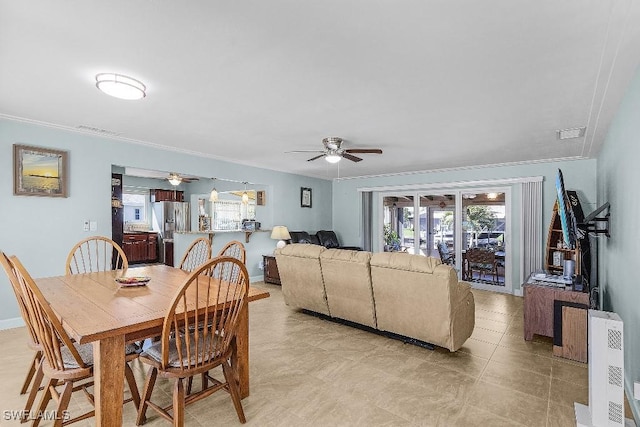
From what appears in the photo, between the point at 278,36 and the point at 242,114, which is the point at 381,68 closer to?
the point at 278,36

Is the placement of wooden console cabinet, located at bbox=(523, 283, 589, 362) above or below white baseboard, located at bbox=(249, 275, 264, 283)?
above

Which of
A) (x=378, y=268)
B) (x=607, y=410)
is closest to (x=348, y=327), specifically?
(x=378, y=268)

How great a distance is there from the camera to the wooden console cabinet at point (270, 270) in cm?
630

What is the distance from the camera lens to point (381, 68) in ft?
7.44

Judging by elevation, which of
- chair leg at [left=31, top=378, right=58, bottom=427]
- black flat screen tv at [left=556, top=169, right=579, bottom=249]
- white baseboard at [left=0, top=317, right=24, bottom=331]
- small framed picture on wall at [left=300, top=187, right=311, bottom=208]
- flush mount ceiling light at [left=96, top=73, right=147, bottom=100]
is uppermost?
flush mount ceiling light at [left=96, top=73, right=147, bottom=100]

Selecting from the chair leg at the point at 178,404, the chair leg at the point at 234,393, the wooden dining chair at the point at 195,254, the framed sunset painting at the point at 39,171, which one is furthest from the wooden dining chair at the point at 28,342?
the framed sunset painting at the point at 39,171

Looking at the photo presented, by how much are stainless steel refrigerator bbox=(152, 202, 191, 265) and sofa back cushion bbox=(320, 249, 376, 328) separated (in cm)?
671

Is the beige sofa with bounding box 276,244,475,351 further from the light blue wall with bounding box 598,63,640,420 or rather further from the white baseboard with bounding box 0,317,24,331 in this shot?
the white baseboard with bounding box 0,317,24,331

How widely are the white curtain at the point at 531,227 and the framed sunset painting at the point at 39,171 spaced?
6.86m

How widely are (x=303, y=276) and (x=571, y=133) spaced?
355 centimetres

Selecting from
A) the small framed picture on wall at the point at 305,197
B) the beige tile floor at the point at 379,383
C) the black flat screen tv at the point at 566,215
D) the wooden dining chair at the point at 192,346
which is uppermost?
the small framed picture on wall at the point at 305,197

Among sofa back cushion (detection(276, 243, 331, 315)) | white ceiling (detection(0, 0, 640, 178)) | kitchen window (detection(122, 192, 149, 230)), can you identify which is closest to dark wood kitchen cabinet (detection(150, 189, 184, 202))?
kitchen window (detection(122, 192, 149, 230))

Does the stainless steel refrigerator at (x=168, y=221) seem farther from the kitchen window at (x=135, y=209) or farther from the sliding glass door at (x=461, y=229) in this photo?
the sliding glass door at (x=461, y=229)

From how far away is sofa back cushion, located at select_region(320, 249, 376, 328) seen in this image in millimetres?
3328
